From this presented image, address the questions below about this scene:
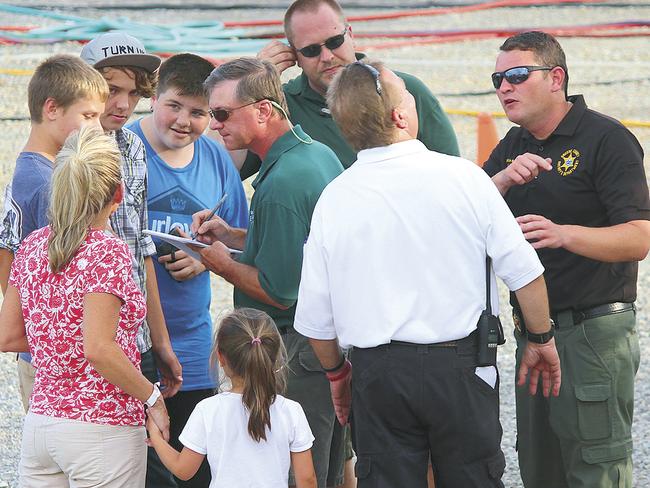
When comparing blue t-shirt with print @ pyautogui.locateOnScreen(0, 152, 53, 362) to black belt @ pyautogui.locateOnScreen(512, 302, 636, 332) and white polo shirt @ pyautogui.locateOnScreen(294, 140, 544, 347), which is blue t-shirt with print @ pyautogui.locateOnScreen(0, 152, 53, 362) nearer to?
white polo shirt @ pyautogui.locateOnScreen(294, 140, 544, 347)

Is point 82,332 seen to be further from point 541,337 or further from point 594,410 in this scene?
point 594,410

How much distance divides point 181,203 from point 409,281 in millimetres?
1456

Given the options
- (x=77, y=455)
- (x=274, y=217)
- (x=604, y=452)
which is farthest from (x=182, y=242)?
(x=604, y=452)

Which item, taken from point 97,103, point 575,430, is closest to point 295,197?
point 97,103

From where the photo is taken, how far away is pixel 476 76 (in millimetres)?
16000

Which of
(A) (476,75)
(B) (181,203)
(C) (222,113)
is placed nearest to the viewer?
(C) (222,113)

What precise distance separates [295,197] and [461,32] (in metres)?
15.3

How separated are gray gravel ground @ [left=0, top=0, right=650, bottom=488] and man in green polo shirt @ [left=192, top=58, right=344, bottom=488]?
1918 mm

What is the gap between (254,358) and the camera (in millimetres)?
3736

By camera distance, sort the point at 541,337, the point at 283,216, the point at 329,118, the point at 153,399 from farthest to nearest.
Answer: the point at 329,118 → the point at 283,216 → the point at 541,337 → the point at 153,399

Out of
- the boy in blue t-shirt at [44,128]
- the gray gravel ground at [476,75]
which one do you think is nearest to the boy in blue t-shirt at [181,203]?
the boy in blue t-shirt at [44,128]

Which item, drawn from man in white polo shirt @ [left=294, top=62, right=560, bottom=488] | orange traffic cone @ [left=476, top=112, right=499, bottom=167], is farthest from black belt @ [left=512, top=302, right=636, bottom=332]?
orange traffic cone @ [left=476, top=112, right=499, bottom=167]

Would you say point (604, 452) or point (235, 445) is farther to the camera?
point (604, 452)

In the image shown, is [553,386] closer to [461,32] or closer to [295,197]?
[295,197]
